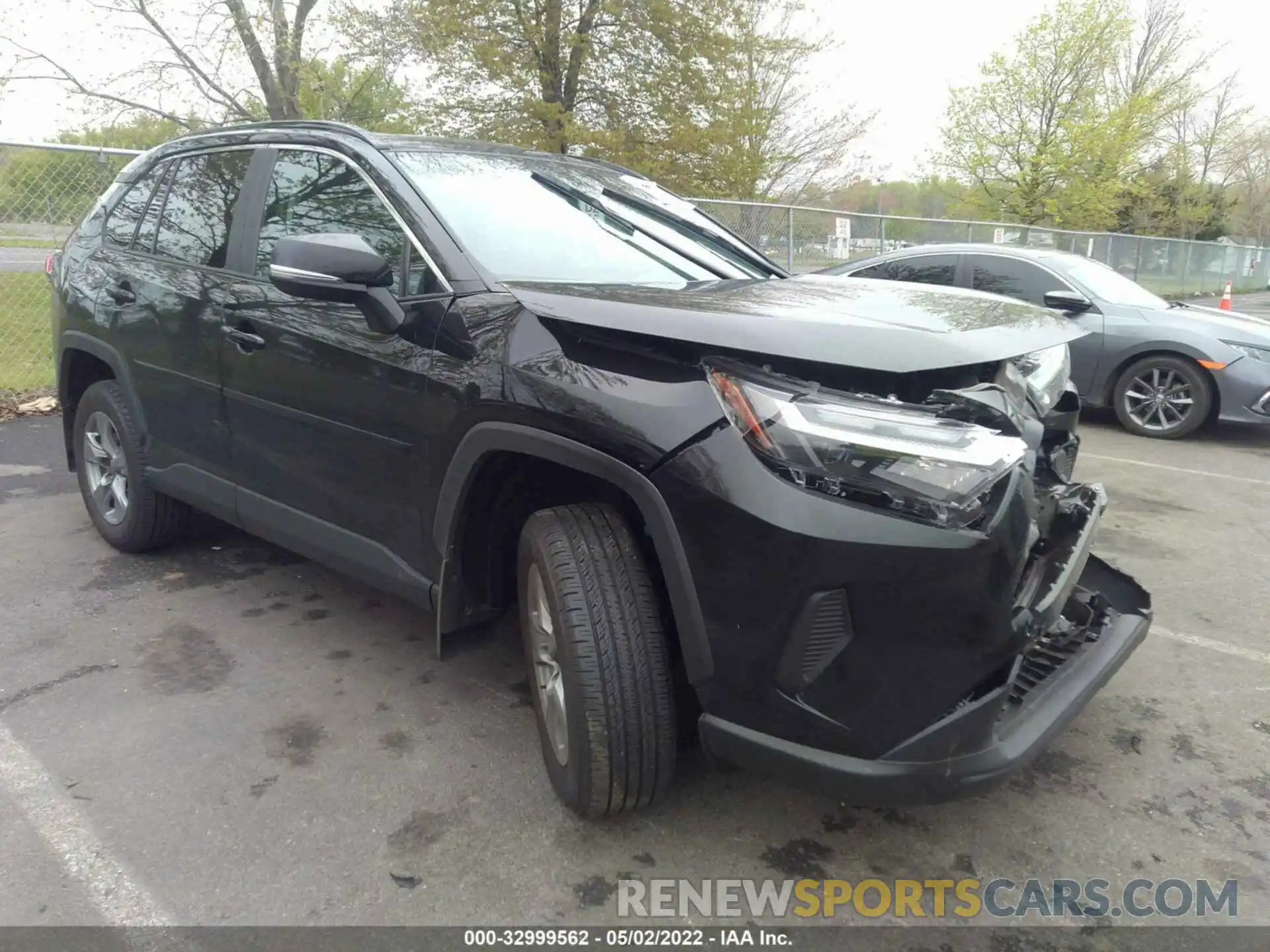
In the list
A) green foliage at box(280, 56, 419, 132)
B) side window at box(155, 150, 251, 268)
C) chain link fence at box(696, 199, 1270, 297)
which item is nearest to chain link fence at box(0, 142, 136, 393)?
side window at box(155, 150, 251, 268)

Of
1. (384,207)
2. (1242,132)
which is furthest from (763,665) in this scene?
(1242,132)

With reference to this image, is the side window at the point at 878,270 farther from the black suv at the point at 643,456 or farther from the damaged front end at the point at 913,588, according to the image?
the damaged front end at the point at 913,588

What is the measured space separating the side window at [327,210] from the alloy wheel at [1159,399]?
22.0 feet

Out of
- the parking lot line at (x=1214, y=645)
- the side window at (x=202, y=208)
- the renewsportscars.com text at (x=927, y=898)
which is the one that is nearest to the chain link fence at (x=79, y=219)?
the side window at (x=202, y=208)

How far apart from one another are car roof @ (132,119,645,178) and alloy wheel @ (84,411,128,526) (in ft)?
4.26

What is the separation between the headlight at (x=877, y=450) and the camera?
1779 mm

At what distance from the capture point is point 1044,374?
2.39 metres

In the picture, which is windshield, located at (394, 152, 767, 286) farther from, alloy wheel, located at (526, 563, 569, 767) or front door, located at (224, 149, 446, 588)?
alloy wheel, located at (526, 563, 569, 767)

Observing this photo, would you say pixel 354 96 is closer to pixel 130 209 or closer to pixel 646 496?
pixel 130 209

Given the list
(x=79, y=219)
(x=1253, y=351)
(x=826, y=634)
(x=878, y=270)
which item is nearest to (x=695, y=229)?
(x=826, y=634)

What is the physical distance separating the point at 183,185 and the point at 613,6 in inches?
558

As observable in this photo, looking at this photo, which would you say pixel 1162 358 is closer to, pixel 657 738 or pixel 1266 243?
pixel 657 738

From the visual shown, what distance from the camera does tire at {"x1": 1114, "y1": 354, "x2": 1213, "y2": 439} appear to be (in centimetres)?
704

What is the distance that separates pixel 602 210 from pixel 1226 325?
6.17 metres
